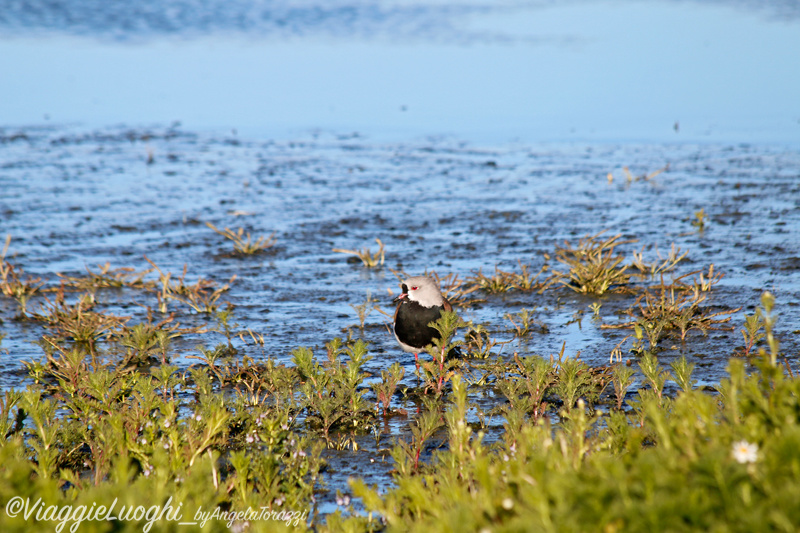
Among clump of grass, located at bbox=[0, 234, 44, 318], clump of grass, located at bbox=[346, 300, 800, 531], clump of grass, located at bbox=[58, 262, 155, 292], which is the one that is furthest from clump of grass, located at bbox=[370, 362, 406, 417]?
clump of grass, located at bbox=[0, 234, 44, 318]

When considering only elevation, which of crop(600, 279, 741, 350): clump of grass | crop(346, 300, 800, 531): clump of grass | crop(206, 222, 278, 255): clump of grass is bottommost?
crop(206, 222, 278, 255): clump of grass

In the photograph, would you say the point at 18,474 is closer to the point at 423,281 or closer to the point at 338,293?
the point at 423,281

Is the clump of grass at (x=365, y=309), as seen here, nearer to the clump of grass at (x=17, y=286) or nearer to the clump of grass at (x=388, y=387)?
the clump of grass at (x=388, y=387)

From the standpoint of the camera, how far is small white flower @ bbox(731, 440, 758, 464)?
8.11 ft

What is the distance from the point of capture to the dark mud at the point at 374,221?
7.02 m

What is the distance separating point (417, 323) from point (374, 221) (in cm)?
513

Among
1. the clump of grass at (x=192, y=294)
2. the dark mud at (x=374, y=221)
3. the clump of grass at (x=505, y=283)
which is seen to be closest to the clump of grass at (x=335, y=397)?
the dark mud at (x=374, y=221)

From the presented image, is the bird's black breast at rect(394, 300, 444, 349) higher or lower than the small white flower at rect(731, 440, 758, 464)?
lower

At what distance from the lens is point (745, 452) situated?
2496 mm

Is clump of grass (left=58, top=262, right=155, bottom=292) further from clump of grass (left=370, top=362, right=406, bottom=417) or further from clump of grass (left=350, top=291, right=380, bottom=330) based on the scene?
clump of grass (left=370, top=362, right=406, bottom=417)

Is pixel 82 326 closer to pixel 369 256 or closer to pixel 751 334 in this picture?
pixel 369 256

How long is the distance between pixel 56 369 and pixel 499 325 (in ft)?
12.5

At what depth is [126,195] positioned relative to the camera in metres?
12.6

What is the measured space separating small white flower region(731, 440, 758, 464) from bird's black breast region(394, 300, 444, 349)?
3571 mm
